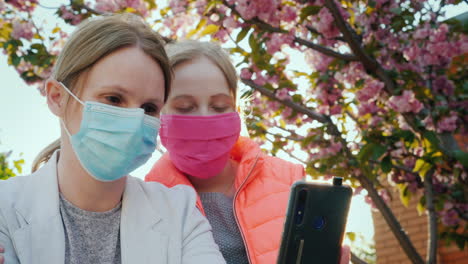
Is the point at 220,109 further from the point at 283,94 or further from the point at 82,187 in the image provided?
the point at 283,94

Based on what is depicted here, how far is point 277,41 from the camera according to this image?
13.5ft

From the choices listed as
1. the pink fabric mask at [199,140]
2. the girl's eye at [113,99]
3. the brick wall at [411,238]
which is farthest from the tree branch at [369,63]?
the brick wall at [411,238]

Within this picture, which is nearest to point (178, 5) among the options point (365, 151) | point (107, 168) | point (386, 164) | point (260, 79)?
point (260, 79)

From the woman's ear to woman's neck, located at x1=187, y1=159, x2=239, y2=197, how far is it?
2.70 ft

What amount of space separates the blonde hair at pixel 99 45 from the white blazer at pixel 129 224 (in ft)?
1.08

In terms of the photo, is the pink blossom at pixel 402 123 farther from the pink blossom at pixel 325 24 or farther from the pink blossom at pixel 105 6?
the pink blossom at pixel 105 6

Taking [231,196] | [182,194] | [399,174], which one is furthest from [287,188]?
[399,174]

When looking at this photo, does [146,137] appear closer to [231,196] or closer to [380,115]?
[231,196]

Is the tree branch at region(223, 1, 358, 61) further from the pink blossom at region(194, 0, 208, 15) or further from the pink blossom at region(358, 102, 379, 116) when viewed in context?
the pink blossom at region(358, 102, 379, 116)


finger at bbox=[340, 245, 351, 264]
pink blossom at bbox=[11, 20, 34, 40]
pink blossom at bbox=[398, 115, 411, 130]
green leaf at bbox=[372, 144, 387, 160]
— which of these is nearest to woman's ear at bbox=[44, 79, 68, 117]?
finger at bbox=[340, 245, 351, 264]

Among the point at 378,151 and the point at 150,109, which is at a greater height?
the point at 150,109

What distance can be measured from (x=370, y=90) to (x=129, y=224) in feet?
10.1

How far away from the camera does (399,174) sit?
4.60 m

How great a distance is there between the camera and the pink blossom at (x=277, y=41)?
406 cm
